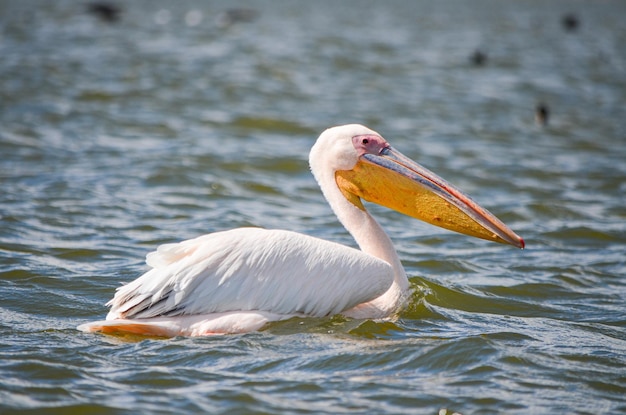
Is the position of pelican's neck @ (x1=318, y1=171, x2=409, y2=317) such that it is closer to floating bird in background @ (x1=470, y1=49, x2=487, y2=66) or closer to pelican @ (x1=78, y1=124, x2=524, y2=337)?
pelican @ (x1=78, y1=124, x2=524, y2=337)

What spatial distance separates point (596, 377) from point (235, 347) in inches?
67.1

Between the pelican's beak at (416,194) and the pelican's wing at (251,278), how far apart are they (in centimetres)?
61

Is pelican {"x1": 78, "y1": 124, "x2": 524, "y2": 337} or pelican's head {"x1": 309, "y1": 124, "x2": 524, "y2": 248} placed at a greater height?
pelican's head {"x1": 309, "y1": 124, "x2": 524, "y2": 248}

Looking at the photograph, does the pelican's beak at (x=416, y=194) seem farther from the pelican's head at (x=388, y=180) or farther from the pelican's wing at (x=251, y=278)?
the pelican's wing at (x=251, y=278)

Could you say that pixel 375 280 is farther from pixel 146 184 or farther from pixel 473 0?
pixel 473 0

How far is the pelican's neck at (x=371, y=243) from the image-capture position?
15.7 feet

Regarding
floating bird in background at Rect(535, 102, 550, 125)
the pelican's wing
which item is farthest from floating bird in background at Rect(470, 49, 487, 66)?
the pelican's wing

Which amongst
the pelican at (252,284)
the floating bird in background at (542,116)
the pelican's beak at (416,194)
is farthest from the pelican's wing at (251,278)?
the floating bird in background at (542,116)

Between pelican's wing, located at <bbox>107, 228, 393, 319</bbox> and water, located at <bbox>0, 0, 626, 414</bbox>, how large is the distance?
15 cm

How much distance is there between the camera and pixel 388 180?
5.06 m

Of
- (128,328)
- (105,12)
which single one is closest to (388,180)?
(128,328)

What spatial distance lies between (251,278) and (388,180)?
3.59 ft

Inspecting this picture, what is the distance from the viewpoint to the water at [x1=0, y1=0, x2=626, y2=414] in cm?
397

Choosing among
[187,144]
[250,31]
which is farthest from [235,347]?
[250,31]
